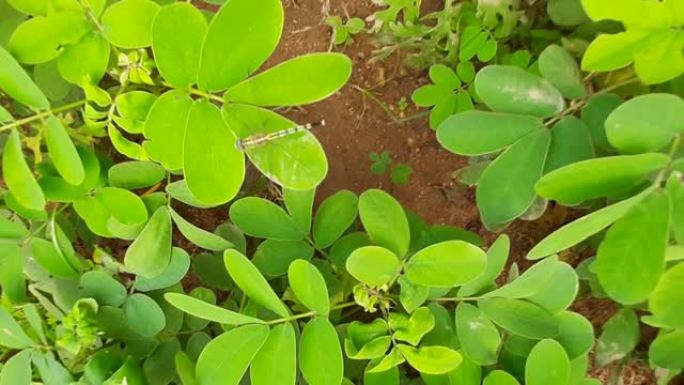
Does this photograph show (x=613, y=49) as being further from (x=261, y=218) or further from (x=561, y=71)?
(x=261, y=218)

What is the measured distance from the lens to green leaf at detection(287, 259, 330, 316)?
3.95ft

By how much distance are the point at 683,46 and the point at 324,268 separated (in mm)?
657

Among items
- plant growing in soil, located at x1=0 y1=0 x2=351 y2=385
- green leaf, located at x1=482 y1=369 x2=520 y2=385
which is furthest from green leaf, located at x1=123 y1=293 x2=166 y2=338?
green leaf, located at x1=482 y1=369 x2=520 y2=385

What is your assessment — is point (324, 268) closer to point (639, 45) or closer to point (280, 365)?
point (280, 365)

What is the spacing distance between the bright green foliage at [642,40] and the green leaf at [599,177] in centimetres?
14

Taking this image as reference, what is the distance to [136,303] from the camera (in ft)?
4.64

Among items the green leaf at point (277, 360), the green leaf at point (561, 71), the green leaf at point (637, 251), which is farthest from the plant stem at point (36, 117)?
the green leaf at point (637, 251)

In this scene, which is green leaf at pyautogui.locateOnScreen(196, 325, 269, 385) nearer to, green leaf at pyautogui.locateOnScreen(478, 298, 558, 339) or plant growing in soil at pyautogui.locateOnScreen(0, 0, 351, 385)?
plant growing in soil at pyautogui.locateOnScreen(0, 0, 351, 385)

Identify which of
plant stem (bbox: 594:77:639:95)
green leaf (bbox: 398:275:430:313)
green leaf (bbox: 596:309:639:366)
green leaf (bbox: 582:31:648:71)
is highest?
green leaf (bbox: 582:31:648:71)

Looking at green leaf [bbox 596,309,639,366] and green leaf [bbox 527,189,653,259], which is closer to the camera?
green leaf [bbox 527,189,653,259]

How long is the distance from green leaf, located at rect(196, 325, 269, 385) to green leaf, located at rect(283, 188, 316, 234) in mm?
218

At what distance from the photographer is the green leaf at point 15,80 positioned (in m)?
1.23

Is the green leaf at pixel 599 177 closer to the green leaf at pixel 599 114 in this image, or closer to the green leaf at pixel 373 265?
the green leaf at pixel 599 114

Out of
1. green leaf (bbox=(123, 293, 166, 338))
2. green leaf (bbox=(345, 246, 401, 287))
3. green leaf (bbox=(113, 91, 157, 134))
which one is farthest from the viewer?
green leaf (bbox=(123, 293, 166, 338))
